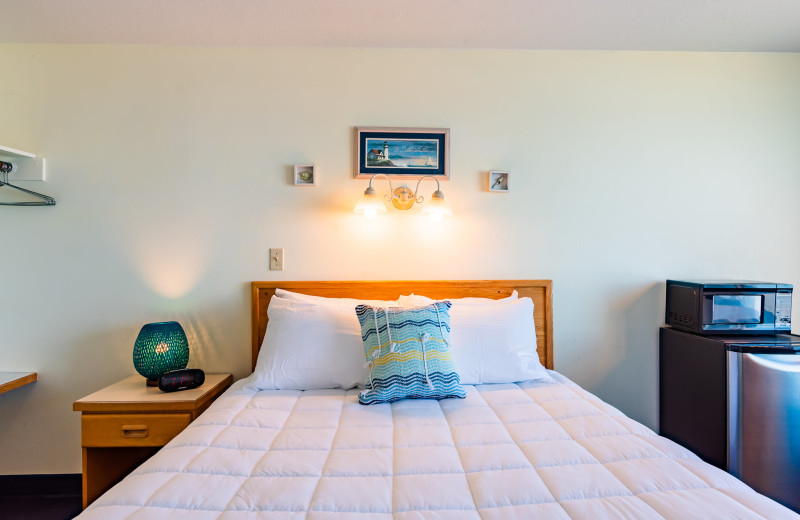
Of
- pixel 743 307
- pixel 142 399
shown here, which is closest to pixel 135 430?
pixel 142 399

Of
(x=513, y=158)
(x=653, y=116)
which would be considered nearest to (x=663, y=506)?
(x=513, y=158)

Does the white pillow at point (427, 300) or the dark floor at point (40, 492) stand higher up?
the white pillow at point (427, 300)

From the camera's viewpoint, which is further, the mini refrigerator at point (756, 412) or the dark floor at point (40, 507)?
the dark floor at point (40, 507)

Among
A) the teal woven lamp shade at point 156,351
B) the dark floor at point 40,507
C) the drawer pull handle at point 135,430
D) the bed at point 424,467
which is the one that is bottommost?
the dark floor at point 40,507

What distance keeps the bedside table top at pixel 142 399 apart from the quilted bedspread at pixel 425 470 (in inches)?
12.8

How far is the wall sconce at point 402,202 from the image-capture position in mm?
2145

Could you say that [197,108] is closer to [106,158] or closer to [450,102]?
[106,158]

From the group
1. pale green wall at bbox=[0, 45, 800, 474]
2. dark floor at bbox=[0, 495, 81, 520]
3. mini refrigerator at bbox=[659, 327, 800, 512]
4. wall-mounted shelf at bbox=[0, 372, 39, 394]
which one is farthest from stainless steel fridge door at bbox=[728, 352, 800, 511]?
wall-mounted shelf at bbox=[0, 372, 39, 394]

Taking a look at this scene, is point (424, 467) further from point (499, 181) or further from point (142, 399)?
point (499, 181)

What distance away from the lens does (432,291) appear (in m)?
2.29

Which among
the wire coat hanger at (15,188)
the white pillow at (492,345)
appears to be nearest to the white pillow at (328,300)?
the white pillow at (492,345)

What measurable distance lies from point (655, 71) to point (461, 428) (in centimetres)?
225

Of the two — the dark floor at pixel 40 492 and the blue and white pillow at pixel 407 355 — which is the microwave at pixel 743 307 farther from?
the dark floor at pixel 40 492

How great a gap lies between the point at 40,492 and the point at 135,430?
3.10ft
